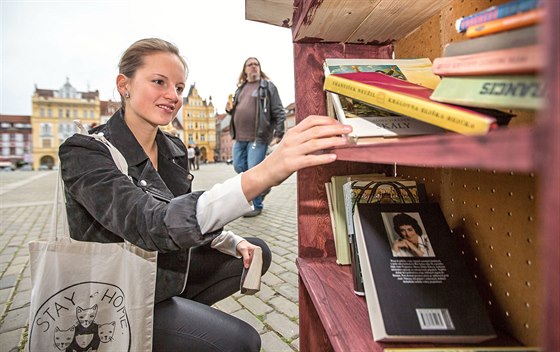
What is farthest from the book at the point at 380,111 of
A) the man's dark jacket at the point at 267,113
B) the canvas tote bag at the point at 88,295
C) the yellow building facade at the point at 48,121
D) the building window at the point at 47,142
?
the building window at the point at 47,142

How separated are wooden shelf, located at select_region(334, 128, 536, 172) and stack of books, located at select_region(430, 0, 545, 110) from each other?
3.3 inches

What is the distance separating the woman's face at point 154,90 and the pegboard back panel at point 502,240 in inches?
44.8

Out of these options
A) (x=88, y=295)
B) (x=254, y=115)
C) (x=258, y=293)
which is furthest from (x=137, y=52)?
(x=254, y=115)

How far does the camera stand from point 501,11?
407 millimetres

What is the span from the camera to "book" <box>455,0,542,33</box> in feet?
1.22

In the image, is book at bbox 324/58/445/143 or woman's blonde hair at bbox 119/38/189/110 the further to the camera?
woman's blonde hair at bbox 119/38/189/110

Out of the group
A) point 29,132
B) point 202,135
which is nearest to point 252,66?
point 202,135

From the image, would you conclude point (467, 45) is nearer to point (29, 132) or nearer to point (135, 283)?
point (135, 283)

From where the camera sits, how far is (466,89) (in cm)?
45

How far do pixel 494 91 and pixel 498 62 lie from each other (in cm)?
4

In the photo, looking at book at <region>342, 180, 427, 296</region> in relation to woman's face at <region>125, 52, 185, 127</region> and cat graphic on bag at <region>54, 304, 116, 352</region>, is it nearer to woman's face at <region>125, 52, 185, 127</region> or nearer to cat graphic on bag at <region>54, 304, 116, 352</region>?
cat graphic on bag at <region>54, 304, 116, 352</region>

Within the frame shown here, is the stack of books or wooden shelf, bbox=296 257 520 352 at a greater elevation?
the stack of books

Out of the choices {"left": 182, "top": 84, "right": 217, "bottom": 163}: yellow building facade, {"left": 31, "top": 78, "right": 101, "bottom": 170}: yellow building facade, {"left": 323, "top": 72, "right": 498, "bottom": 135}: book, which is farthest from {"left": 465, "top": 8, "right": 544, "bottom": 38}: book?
{"left": 182, "top": 84, "right": 217, "bottom": 163}: yellow building facade

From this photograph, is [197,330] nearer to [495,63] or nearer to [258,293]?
[495,63]
